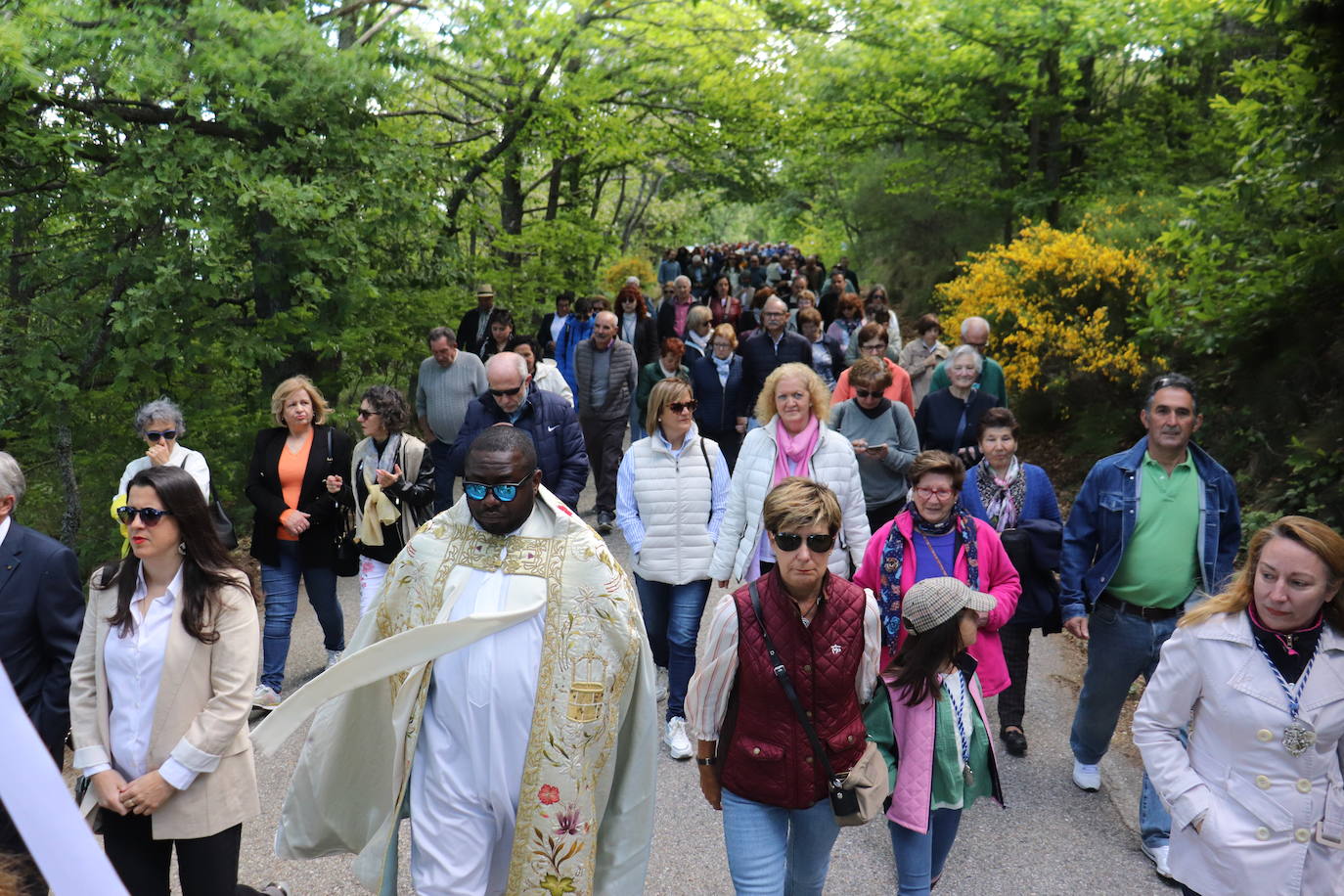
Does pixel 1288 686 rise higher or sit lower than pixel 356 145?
lower

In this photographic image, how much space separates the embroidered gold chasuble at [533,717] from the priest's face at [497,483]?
0.25ft

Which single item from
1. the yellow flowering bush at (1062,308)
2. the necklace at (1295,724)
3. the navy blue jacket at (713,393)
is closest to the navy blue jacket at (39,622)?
the necklace at (1295,724)

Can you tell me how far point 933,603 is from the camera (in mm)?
3672

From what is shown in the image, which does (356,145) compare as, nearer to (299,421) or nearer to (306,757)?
(299,421)

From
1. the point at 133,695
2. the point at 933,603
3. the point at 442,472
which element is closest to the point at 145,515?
the point at 133,695

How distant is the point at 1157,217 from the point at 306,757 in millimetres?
12602

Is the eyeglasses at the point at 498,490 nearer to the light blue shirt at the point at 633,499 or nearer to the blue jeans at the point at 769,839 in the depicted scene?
the blue jeans at the point at 769,839

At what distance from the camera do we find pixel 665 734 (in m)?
6.02

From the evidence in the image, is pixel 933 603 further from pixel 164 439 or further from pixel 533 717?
pixel 164 439

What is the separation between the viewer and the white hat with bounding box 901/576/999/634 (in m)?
3.67

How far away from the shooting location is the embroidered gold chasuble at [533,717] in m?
3.30

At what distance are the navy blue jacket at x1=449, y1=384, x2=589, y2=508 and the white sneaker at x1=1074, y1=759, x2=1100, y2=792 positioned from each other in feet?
10.9

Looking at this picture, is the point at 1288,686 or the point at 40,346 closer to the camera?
the point at 1288,686

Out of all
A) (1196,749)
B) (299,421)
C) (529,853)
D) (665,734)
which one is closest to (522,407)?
(299,421)
